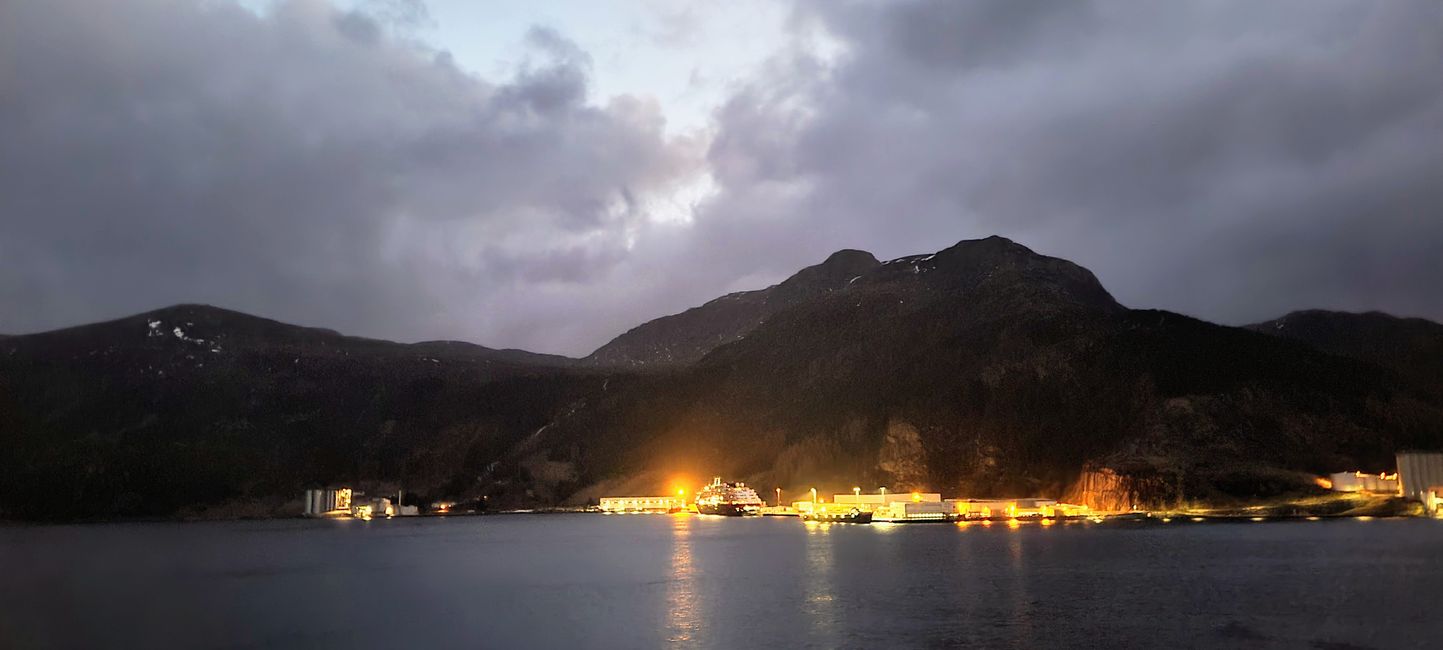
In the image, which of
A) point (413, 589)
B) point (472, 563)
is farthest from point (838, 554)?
point (413, 589)

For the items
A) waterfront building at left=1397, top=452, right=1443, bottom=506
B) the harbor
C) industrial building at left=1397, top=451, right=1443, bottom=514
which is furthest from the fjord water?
the harbor

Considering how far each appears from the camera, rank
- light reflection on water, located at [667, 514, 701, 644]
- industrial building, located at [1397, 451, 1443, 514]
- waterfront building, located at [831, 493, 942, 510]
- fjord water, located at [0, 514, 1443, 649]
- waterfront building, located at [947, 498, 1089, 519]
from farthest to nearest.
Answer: waterfront building, located at [831, 493, 942, 510], waterfront building, located at [947, 498, 1089, 519], industrial building, located at [1397, 451, 1443, 514], light reflection on water, located at [667, 514, 701, 644], fjord water, located at [0, 514, 1443, 649]

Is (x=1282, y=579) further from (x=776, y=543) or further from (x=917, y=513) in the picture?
(x=917, y=513)

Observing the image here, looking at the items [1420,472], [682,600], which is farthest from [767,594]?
[1420,472]

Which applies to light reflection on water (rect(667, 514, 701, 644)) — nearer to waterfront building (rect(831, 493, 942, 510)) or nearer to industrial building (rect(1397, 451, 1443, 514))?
waterfront building (rect(831, 493, 942, 510))

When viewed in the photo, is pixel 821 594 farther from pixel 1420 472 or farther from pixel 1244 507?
pixel 1420 472

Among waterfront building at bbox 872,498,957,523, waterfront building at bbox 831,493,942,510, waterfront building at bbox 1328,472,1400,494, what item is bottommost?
waterfront building at bbox 872,498,957,523
